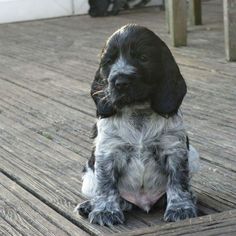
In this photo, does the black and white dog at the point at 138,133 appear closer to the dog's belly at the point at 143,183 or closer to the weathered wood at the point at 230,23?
the dog's belly at the point at 143,183

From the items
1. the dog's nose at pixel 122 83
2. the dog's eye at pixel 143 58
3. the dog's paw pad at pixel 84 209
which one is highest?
the dog's eye at pixel 143 58

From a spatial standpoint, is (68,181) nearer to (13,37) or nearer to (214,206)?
(214,206)

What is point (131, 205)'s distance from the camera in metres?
3.88

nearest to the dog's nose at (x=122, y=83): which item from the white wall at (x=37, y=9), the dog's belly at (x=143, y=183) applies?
the dog's belly at (x=143, y=183)

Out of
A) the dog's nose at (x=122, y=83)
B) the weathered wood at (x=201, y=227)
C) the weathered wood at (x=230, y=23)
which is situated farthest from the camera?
the weathered wood at (x=230, y=23)

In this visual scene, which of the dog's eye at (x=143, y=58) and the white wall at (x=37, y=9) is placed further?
the white wall at (x=37, y=9)

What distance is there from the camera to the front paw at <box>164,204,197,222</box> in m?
3.63

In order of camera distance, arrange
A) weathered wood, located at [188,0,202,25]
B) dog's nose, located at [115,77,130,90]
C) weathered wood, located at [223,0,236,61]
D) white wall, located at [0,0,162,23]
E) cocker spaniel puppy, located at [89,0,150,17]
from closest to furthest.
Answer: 1. dog's nose, located at [115,77,130,90]
2. weathered wood, located at [223,0,236,61]
3. weathered wood, located at [188,0,202,25]
4. cocker spaniel puppy, located at [89,0,150,17]
5. white wall, located at [0,0,162,23]

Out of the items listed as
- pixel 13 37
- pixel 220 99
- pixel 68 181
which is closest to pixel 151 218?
pixel 68 181

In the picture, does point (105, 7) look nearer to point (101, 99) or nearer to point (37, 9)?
point (37, 9)

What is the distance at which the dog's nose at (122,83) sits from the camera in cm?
350

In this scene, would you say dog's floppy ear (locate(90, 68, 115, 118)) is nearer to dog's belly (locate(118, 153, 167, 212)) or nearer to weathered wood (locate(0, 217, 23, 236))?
dog's belly (locate(118, 153, 167, 212))

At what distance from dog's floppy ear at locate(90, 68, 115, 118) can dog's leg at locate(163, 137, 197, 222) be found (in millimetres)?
334

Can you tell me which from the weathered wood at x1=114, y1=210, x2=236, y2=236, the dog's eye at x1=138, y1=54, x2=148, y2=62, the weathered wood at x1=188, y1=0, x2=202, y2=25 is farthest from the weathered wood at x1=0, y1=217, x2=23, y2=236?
the weathered wood at x1=188, y1=0, x2=202, y2=25
